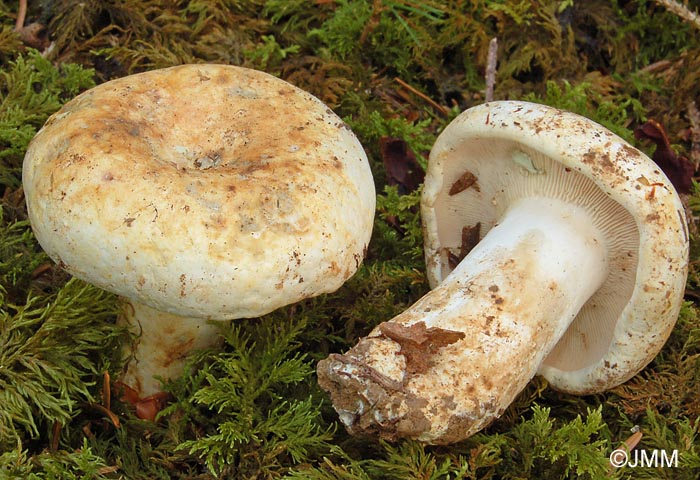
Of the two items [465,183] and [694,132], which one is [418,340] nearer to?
[465,183]

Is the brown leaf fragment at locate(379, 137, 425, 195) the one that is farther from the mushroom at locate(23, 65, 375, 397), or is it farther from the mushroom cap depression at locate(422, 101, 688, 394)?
the mushroom at locate(23, 65, 375, 397)

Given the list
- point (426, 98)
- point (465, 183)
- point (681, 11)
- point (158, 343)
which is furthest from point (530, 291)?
point (681, 11)

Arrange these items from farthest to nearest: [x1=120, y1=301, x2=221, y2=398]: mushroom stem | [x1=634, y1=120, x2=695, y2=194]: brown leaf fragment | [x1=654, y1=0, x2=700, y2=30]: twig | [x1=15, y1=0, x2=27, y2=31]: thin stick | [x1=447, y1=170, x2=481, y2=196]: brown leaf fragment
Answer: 1. [x1=15, y1=0, x2=27, y2=31]: thin stick
2. [x1=654, y1=0, x2=700, y2=30]: twig
3. [x1=634, y1=120, x2=695, y2=194]: brown leaf fragment
4. [x1=447, y1=170, x2=481, y2=196]: brown leaf fragment
5. [x1=120, y1=301, x2=221, y2=398]: mushroom stem

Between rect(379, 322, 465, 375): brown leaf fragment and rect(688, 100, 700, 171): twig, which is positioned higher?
rect(688, 100, 700, 171): twig

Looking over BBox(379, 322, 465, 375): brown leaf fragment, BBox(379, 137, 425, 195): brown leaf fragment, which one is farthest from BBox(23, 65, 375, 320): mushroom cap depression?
BBox(379, 137, 425, 195): brown leaf fragment

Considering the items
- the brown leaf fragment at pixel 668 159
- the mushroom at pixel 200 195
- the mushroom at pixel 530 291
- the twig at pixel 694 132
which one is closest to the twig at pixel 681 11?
the twig at pixel 694 132
